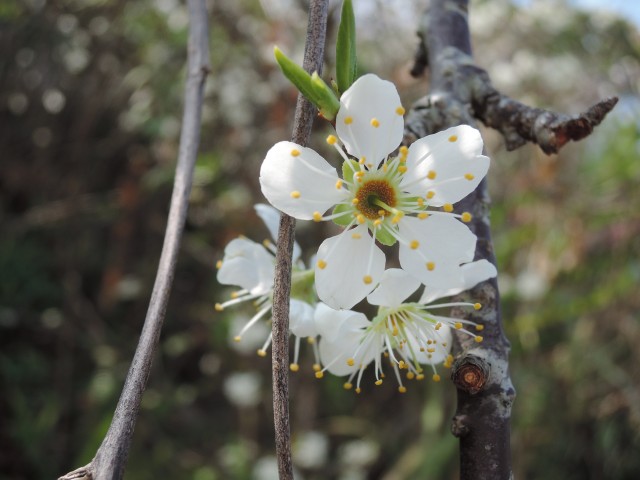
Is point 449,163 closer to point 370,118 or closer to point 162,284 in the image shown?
point 370,118

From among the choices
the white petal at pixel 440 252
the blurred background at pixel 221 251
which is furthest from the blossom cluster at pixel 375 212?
the blurred background at pixel 221 251

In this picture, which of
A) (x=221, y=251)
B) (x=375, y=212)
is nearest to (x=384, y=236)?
(x=375, y=212)

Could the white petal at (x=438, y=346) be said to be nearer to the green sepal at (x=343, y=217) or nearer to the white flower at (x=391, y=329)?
the white flower at (x=391, y=329)

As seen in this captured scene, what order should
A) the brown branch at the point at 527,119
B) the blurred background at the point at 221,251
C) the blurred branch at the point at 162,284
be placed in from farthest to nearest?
the blurred background at the point at 221,251, the brown branch at the point at 527,119, the blurred branch at the point at 162,284

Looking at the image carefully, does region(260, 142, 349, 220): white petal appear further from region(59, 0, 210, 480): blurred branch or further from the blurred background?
the blurred background

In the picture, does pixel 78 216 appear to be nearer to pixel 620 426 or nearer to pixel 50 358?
pixel 50 358

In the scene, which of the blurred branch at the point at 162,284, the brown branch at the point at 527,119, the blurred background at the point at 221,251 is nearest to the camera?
the blurred branch at the point at 162,284
